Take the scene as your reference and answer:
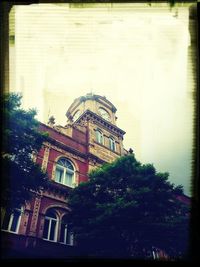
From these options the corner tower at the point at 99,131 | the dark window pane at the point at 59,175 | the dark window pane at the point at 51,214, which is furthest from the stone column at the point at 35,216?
the corner tower at the point at 99,131

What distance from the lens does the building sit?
9.48 metres

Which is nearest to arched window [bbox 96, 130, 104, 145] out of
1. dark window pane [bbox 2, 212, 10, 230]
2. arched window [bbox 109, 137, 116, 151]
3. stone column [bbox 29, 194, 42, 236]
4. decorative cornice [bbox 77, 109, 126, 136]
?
arched window [bbox 109, 137, 116, 151]

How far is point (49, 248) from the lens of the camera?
1001 centimetres

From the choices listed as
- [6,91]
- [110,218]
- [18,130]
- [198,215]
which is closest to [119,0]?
[6,91]

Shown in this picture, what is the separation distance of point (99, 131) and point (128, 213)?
697cm

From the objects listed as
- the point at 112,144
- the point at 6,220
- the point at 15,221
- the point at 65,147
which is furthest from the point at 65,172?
the point at 6,220

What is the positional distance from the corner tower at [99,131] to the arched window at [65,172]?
3.62 ft

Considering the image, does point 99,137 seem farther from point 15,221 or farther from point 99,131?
point 15,221

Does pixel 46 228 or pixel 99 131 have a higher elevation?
pixel 99 131

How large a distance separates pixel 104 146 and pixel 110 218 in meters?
5.89

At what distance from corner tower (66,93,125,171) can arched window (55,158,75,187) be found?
1.10m

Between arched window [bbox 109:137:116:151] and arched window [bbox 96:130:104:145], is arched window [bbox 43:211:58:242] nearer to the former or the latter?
arched window [bbox 96:130:104:145]

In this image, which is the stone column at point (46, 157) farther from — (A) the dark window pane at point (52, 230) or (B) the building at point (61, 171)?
(A) the dark window pane at point (52, 230)

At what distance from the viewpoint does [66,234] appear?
10469mm
